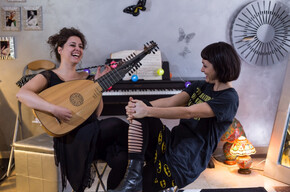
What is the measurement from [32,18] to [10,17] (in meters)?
0.24

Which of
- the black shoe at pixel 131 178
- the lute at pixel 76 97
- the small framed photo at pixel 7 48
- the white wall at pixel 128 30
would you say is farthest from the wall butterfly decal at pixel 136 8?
the black shoe at pixel 131 178

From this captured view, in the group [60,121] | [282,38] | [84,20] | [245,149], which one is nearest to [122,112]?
[84,20]

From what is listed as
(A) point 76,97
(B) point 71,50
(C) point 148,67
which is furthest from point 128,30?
(A) point 76,97

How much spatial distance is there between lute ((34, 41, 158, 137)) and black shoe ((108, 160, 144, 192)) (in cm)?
43

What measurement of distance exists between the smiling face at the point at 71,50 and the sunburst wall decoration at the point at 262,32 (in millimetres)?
2072

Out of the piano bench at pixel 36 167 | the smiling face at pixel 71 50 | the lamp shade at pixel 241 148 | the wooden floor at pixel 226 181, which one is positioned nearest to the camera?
the smiling face at pixel 71 50

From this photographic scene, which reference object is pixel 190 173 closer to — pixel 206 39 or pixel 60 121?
pixel 60 121

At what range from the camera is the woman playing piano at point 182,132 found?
144 cm

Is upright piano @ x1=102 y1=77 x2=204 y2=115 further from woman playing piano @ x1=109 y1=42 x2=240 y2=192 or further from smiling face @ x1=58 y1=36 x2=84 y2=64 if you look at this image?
woman playing piano @ x1=109 y1=42 x2=240 y2=192

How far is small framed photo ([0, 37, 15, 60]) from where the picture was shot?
319 cm

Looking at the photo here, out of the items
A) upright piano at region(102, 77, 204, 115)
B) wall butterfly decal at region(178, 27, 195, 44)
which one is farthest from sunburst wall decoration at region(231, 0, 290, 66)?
upright piano at region(102, 77, 204, 115)

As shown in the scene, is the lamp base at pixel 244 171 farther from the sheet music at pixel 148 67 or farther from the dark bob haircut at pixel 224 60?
the dark bob haircut at pixel 224 60

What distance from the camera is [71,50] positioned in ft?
6.19

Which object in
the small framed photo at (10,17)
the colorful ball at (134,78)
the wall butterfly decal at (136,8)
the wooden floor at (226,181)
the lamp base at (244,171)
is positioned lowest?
the wooden floor at (226,181)
